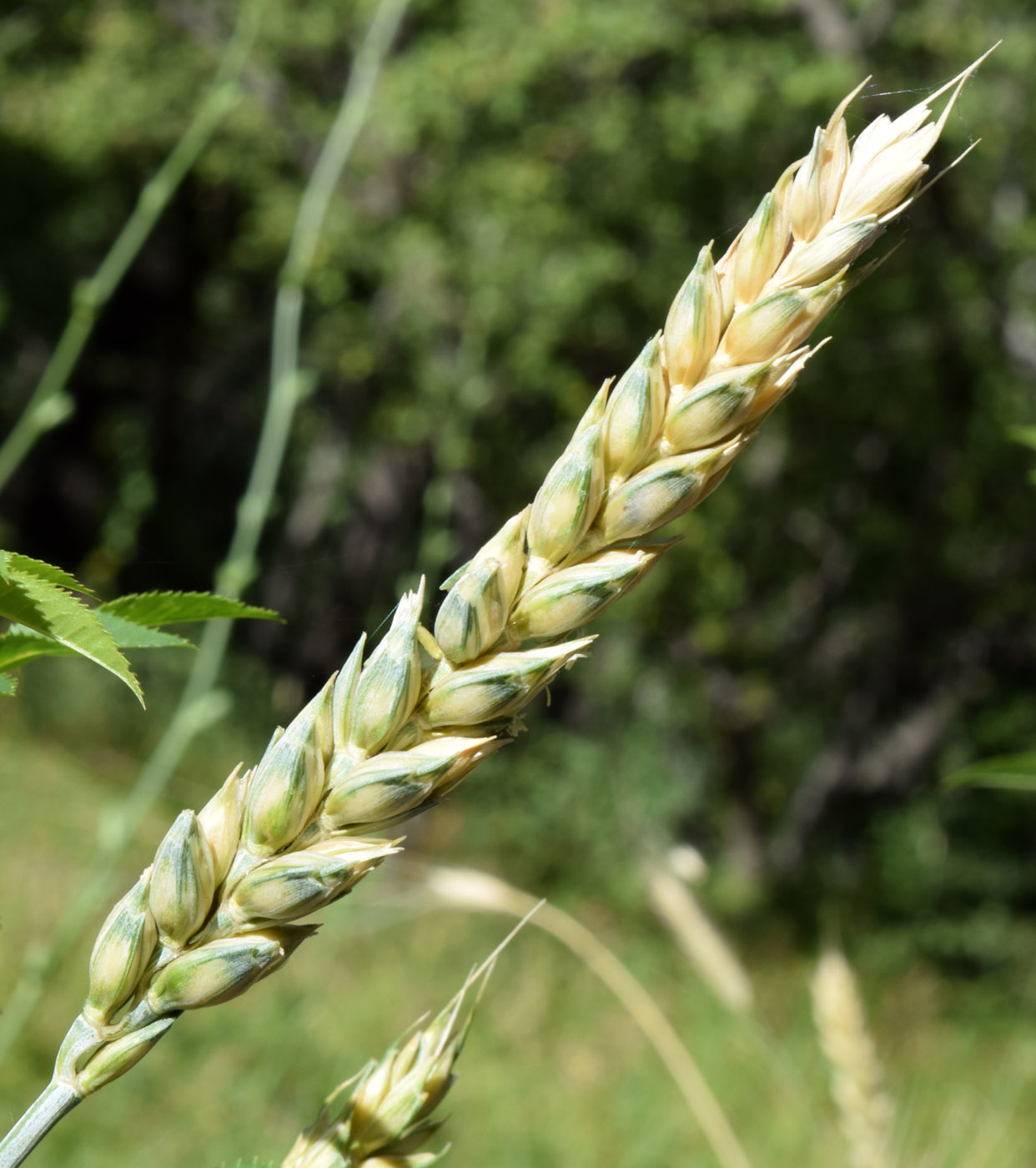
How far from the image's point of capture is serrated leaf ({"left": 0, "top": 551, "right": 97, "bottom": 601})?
0.42 meters

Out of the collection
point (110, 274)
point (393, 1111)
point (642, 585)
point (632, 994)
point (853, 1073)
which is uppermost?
point (110, 274)

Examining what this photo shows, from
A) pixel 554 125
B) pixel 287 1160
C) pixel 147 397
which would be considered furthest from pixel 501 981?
pixel 147 397

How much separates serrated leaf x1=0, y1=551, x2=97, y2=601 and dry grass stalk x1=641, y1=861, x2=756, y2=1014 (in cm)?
125

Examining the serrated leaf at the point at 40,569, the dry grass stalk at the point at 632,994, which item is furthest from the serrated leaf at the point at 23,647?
the dry grass stalk at the point at 632,994

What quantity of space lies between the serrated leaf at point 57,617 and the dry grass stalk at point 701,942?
1.25m

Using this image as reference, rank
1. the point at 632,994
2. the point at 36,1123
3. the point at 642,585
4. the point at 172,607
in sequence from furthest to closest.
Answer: the point at 642,585 < the point at 632,994 < the point at 172,607 < the point at 36,1123

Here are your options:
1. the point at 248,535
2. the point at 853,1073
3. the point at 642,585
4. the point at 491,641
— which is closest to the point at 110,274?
the point at 248,535

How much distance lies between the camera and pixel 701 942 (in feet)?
5.20

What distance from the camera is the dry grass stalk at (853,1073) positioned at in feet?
4.05

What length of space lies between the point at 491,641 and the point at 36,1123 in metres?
0.24

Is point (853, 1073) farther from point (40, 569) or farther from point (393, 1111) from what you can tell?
point (40, 569)

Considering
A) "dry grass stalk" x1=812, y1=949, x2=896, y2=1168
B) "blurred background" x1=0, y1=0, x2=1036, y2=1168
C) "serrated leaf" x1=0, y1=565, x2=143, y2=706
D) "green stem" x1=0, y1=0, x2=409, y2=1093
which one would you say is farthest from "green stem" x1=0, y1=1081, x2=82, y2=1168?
"blurred background" x1=0, y1=0, x2=1036, y2=1168

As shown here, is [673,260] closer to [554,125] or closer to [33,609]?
[554,125]

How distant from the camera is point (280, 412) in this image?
5.78 feet
